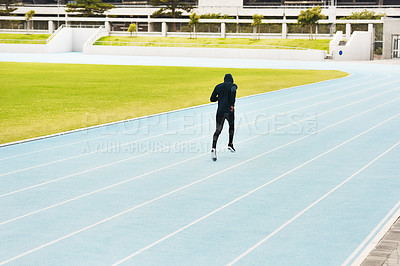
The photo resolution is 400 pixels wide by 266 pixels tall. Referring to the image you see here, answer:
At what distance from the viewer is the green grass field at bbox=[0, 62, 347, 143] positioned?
17050 mm

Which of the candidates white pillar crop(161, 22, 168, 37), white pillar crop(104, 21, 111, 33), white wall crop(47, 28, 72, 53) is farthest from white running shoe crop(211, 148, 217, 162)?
white pillar crop(104, 21, 111, 33)

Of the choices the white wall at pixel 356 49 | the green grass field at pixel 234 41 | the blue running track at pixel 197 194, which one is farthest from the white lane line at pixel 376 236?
the green grass field at pixel 234 41

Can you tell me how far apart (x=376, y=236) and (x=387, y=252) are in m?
0.68

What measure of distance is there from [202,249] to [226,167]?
4.55 meters

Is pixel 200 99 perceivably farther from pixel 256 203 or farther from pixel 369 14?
pixel 369 14

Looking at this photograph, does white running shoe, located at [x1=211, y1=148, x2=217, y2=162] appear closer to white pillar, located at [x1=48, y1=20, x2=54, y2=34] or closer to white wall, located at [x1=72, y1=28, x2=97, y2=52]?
white wall, located at [x1=72, y1=28, x2=97, y2=52]

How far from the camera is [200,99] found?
23.4 m

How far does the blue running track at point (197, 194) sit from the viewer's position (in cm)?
676

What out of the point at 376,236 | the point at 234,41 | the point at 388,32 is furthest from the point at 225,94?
the point at 234,41

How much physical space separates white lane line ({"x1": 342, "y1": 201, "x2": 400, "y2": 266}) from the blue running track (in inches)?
1.5

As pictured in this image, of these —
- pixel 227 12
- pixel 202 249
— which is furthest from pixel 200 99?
pixel 227 12

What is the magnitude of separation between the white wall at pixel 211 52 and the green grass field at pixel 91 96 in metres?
25.5

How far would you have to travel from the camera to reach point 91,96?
2453 cm

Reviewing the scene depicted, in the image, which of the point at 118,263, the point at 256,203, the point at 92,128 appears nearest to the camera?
the point at 118,263
